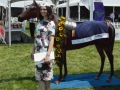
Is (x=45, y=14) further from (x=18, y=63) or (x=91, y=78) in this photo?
(x=18, y=63)

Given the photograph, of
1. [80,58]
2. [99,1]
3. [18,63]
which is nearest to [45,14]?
[18,63]

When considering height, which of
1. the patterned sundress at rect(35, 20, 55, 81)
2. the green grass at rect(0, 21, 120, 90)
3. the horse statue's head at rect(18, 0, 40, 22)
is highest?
the horse statue's head at rect(18, 0, 40, 22)

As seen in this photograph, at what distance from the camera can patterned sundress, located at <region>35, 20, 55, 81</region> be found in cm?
389

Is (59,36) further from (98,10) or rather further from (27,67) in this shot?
(98,10)

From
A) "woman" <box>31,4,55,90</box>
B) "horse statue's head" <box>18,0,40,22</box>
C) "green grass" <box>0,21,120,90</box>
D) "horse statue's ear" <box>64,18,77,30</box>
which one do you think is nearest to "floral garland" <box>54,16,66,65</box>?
"horse statue's ear" <box>64,18,77,30</box>

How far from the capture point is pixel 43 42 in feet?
12.8

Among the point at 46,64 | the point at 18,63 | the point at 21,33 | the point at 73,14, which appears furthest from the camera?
the point at 73,14

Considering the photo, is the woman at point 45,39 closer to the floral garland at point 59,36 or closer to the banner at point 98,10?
the floral garland at point 59,36

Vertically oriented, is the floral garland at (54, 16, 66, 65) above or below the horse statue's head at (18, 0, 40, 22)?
below

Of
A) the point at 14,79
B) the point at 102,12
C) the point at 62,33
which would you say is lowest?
the point at 14,79

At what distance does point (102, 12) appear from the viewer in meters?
9.90

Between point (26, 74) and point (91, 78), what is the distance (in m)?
1.73

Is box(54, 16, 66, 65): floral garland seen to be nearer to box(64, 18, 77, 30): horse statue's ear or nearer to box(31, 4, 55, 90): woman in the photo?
box(64, 18, 77, 30): horse statue's ear

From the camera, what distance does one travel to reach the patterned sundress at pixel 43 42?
153 inches
